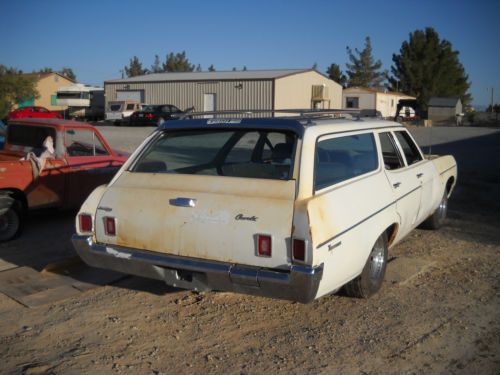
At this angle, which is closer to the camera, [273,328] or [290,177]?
[290,177]

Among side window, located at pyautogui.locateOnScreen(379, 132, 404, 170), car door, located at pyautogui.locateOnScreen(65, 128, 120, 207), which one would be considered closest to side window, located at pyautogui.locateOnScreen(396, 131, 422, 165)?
side window, located at pyautogui.locateOnScreen(379, 132, 404, 170)

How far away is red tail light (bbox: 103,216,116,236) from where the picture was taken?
4.29 metres

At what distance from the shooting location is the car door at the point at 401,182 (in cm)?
511

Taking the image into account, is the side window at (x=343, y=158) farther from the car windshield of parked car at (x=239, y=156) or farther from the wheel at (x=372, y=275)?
the wheel at (x=372, y=275)

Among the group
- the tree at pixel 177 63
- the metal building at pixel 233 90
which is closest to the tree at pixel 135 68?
the tree at pixel 177 63

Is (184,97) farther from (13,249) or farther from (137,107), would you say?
(13,249)

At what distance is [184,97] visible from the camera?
4294 centimetres

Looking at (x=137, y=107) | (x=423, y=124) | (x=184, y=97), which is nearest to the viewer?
(x=137, y=107)

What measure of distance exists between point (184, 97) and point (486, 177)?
32.8 m

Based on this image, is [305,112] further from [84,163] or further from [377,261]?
[84,163]

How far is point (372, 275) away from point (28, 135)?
216 inches

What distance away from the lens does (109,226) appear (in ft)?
14.1

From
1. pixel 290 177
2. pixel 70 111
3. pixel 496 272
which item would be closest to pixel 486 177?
pixel 496 272

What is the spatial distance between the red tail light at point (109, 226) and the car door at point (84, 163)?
3220 mm
